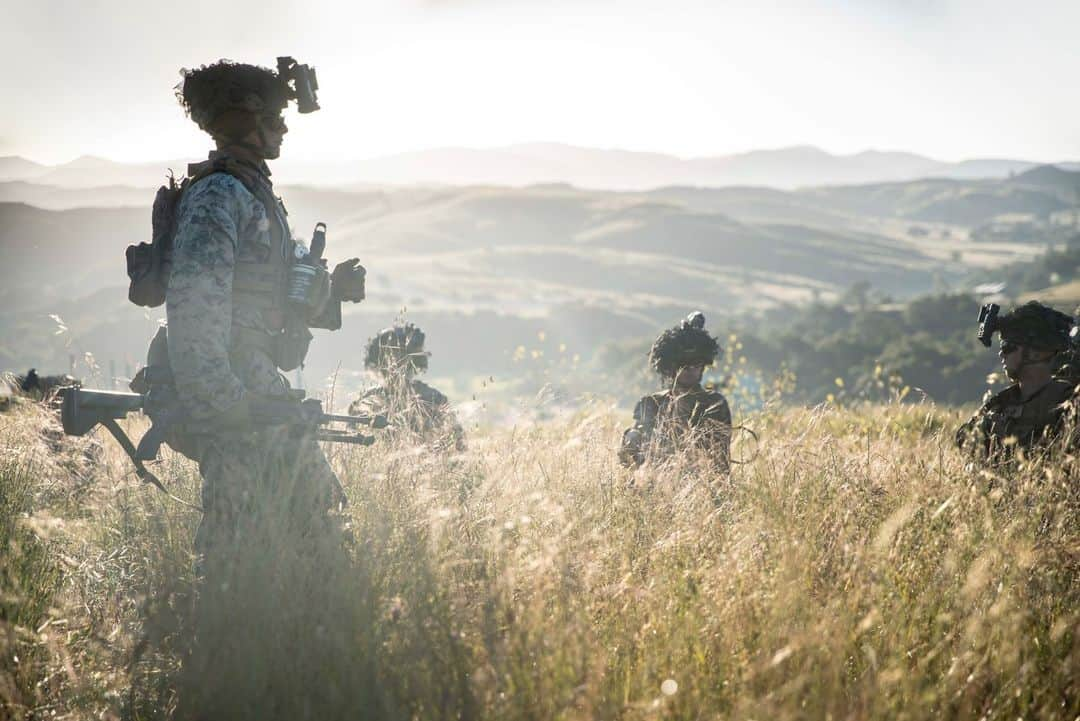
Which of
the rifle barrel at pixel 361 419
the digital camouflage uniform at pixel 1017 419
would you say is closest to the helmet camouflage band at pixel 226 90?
the rifle barrel at pixel 361 419

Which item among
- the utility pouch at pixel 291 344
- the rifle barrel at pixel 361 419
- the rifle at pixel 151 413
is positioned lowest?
the rifle barrel at pixel 361 419

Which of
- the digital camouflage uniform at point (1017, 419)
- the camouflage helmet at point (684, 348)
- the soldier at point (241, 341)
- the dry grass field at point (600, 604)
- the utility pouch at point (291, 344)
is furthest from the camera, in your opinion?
the camouflage helmet at point (684, 348)

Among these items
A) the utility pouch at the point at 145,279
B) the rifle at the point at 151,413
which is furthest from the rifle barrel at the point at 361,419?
the utility pouch at the point at 145,279

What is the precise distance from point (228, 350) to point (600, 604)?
6.22 ft

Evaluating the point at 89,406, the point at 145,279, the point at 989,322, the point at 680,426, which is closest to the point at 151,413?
the point at 89,406

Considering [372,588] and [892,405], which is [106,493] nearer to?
[372,588]

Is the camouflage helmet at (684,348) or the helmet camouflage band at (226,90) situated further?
the camouflage helmet at (684,348)

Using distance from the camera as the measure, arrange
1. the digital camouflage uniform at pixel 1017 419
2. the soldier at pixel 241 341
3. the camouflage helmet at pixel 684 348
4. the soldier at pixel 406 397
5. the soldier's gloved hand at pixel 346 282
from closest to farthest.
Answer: the soldier at pixel 241 341 < the soldier's gloved hand at pixel 346 282 < the digital camouflage uniform at pixel 1017 419 < the soldier at pixel 406 397 < the camouflage helmet at pixel 684 348

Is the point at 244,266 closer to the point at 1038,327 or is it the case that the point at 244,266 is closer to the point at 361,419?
the point at 361,419

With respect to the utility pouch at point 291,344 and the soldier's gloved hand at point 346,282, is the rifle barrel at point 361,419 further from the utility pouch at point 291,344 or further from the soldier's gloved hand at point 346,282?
the soldier's gloved hand at point 346,282

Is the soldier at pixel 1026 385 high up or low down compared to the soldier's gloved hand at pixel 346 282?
down

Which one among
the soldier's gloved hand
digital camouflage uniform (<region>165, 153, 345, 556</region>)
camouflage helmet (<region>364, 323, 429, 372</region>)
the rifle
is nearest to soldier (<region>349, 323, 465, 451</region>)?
camouflage helmet (<region>364, 323, 429, 372</region>)

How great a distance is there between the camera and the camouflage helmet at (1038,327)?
4.65 metres

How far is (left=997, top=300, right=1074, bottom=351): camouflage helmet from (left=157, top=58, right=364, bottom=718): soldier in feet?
12.7
